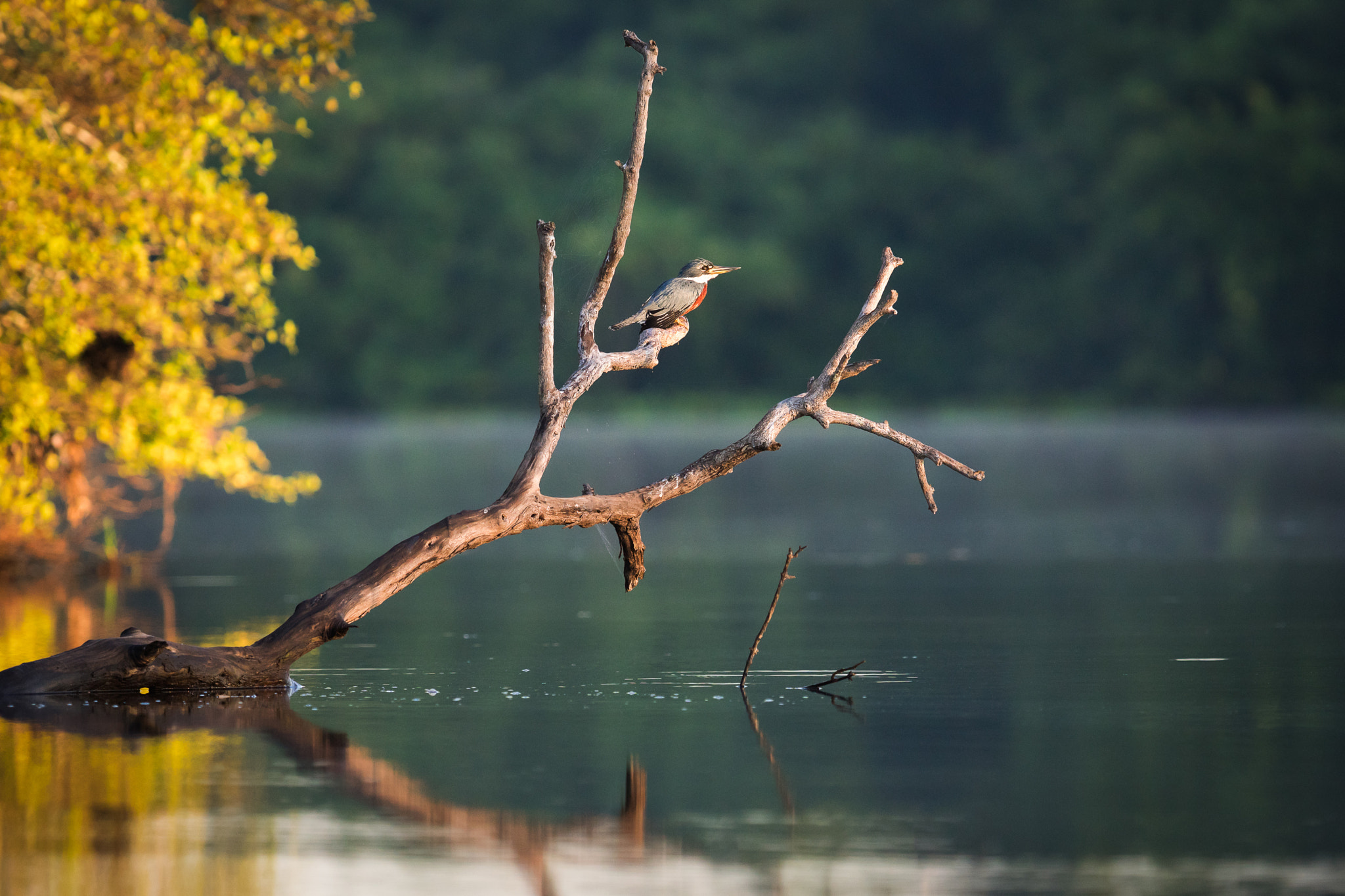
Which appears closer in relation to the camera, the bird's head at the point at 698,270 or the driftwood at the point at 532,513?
the driftwood at the point at 532,513

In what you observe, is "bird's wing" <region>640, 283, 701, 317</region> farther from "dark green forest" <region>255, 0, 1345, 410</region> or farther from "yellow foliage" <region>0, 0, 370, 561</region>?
"dark green forest" <region>255, 0, 1345, 410</region>

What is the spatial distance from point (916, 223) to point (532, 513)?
5647 centimetres

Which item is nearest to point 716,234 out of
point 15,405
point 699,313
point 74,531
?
point 699,313

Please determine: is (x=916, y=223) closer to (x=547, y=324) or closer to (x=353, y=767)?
(x=547, y=324)

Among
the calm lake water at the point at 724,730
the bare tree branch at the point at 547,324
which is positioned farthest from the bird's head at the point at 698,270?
the calm lake water at the point at 724,730

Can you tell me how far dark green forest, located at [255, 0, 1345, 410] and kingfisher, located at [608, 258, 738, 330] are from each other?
45.9 meters

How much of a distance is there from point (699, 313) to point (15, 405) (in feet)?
157

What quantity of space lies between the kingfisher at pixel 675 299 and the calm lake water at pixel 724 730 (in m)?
1.24

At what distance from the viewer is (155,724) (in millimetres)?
8172

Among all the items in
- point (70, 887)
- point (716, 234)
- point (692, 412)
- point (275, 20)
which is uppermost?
point (716, 234)

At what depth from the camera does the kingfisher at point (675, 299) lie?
8.95 metres

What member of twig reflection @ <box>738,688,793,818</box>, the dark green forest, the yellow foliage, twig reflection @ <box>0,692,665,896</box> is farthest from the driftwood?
the dark green forest

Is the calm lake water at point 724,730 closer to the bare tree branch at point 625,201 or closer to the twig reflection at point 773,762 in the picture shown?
the twig reflection at point 773,762

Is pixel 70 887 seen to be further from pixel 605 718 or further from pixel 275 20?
pixel 275 20
